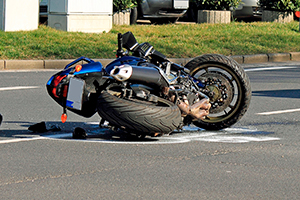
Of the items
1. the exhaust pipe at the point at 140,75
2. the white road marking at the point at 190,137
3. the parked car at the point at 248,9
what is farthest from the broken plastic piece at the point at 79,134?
the parked car at the point at 248,9

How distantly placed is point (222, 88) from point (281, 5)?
13.4m

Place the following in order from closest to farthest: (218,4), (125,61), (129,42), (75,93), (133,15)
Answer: (75,93)
(125,61)
(129,42)
(218,4)
(133,15)

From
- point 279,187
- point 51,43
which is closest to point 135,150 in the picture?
point 279,187

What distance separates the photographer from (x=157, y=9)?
61.9ft

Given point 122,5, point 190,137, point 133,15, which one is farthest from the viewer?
point 133,15

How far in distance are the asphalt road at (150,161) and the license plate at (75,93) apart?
1.28 ft

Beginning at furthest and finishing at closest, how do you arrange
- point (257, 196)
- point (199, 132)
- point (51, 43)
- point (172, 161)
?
1. point (51, 43)
2. point (199, 132)
3. point (172, 161)
4. point (257, 196)

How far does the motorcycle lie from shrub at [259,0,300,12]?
13.0 m

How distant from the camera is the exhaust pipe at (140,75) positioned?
5312 millimetres

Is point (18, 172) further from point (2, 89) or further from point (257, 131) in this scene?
point (2, 89)

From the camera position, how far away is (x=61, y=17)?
49.7ft

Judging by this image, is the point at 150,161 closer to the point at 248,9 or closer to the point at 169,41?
the point at 169,41

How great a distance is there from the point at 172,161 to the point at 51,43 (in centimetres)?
837

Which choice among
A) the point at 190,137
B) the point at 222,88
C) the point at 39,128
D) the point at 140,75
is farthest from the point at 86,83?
the point at 222,88
